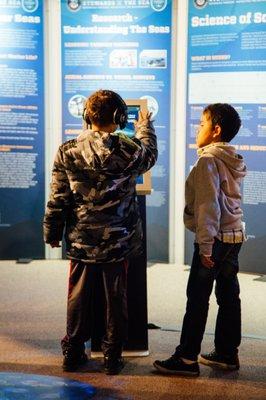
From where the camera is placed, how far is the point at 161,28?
529 centimetres

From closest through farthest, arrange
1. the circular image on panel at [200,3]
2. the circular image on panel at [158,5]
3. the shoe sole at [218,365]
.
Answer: the shoe sole at [218,365], the circular image on panel at [200,3], the circular image on panel at [158,5]

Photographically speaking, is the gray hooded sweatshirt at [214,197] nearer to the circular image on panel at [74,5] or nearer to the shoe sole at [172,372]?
the shoe sole at [172,372]

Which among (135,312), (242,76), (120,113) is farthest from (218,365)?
(242,76)

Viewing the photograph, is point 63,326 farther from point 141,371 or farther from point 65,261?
point 65,261

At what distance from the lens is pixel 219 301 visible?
3.25 m

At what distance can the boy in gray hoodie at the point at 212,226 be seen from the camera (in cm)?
295

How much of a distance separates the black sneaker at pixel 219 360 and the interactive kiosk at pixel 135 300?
1.11 feet

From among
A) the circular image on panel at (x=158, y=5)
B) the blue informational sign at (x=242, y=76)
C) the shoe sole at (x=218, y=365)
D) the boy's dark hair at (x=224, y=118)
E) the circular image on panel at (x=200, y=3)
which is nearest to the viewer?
the boy's dark hair at (x=224, y=118)

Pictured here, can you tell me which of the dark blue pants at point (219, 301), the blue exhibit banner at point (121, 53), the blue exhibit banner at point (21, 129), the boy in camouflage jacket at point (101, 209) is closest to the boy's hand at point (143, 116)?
the boy in camouflage jacket at point (101, 209)

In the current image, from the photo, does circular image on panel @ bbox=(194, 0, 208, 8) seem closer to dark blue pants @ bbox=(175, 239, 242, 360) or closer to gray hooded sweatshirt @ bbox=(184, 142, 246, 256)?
gray hooded sweatshirt @ bbox=(184, 142, 246, 256)

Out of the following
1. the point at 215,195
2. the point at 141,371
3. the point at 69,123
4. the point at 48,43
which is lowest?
the point at 141,371

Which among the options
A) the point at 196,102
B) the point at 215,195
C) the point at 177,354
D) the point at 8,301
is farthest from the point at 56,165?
the point at 196,102

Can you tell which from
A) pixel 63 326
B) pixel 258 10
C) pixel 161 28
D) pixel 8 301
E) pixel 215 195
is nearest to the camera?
pixel 215 195

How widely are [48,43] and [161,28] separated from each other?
0.97 meters
